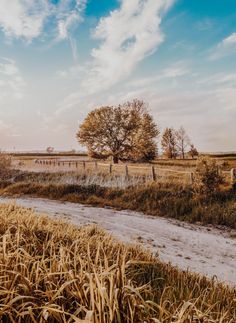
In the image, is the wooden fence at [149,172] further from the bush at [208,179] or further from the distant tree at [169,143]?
the distant tree at [169,143]

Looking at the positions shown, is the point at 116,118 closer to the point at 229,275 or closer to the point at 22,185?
the point at 22,185

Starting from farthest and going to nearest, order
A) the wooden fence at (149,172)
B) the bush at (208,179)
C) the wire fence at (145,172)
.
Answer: the wire fence at (145,172) → the wooden fence at (149,172) → the bush at (208,179)

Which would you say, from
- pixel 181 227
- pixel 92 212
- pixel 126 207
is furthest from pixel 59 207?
pixel 181 227

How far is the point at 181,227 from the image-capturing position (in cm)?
1139

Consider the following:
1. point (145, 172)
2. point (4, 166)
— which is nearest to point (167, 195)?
point (145, 172)

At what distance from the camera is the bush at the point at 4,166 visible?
Answer: 25.5 m

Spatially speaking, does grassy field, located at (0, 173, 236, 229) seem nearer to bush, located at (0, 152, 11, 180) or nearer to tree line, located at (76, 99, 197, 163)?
bush, located at (0, 152, 11, 180)

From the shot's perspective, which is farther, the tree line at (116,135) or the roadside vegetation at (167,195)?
the tree line at (116,135)

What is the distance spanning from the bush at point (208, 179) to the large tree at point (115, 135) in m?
28.3

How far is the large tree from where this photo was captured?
43.4m

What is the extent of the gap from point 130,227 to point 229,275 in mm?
4355

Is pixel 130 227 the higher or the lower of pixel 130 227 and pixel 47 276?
the lower

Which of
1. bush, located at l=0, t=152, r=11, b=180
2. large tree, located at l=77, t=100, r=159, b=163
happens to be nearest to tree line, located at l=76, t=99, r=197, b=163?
large tree, located at l=77, t=100, r=159, b=163

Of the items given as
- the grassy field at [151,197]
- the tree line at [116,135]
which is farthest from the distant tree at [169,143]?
the grassy field at [151,197]
